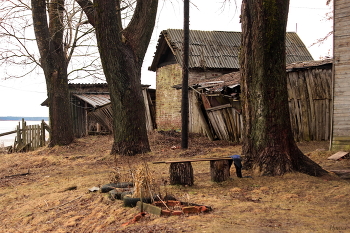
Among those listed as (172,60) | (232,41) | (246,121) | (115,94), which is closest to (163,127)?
(172,60)

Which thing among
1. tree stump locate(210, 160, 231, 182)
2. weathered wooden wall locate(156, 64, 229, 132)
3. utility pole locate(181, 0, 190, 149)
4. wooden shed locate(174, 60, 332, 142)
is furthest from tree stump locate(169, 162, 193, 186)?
weathered wooden wall locate(156, 64, 229, 132)

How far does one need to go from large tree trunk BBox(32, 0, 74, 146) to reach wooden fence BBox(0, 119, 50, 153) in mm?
2210

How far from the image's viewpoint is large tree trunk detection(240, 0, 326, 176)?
7.45m

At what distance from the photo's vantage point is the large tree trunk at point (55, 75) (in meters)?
16.1

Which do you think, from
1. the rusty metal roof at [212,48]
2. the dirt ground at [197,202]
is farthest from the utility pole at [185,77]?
the rusty metal roof at [212,48]

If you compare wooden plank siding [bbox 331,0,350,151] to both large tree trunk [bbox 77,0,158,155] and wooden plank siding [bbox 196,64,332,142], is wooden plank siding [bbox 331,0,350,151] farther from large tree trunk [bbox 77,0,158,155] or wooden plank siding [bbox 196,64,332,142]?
large tree trunk [bbox 77,0,158,155]

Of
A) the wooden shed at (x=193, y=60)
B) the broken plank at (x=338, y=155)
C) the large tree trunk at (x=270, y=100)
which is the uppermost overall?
the wooden shed at (x=193, y=60)

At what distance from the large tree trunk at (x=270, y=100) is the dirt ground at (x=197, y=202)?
1.12 ft

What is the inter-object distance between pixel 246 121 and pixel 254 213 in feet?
10.7

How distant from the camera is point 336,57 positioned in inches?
432

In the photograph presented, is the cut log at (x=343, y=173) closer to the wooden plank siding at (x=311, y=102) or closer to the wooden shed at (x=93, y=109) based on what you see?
the wooden plank siding at (x=311, y=102)

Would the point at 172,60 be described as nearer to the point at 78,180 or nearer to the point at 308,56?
the point at 308,56

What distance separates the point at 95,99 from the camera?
2350cm

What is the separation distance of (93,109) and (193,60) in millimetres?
5862
